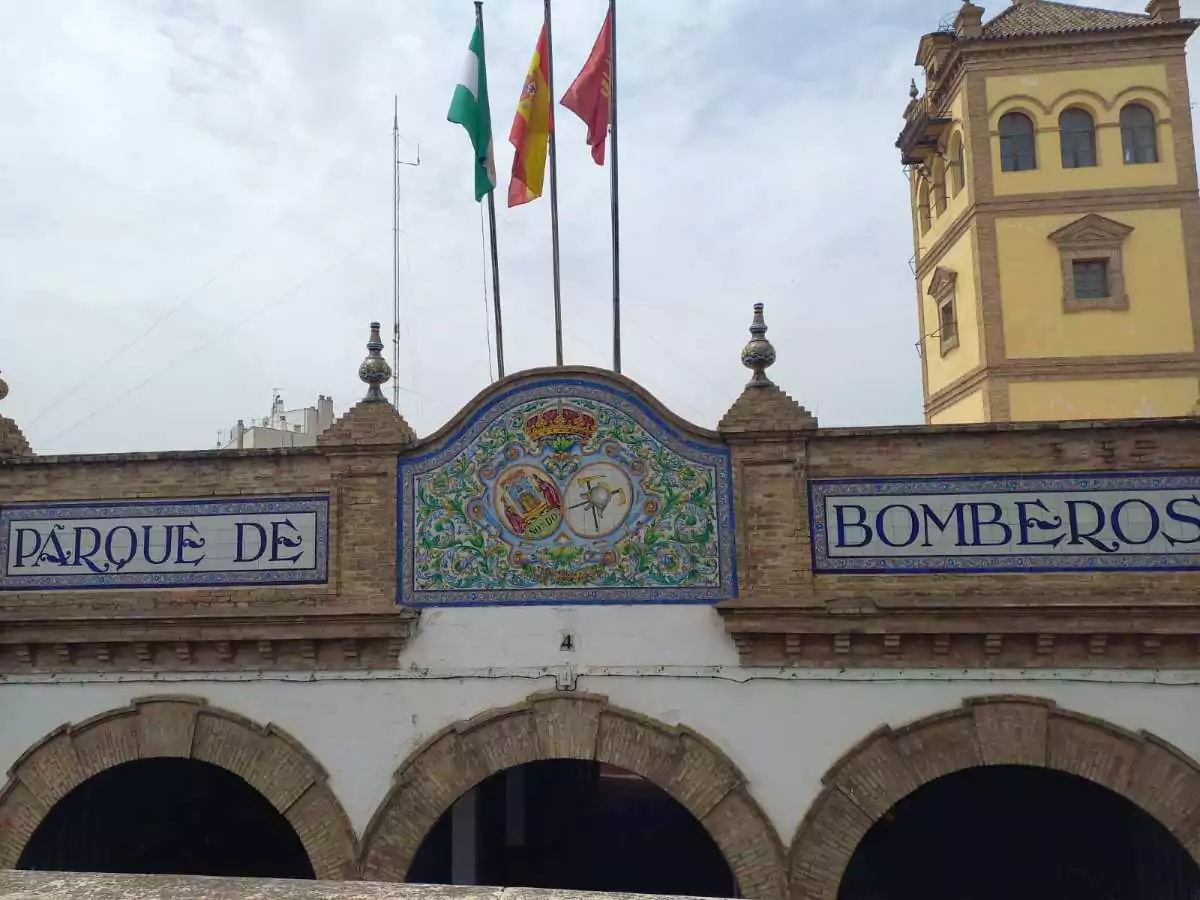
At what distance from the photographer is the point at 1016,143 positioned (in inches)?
758

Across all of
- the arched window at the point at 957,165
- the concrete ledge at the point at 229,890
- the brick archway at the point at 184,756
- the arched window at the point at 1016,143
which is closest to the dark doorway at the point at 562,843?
the brick archway at the point at 184,756

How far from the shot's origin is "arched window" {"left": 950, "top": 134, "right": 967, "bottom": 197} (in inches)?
789

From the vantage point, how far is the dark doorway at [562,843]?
9375 millimetres

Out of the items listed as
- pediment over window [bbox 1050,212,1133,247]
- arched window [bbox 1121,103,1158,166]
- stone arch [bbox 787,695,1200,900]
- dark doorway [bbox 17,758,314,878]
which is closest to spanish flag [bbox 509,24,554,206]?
stone arch [bbox 787,695,1200,900]

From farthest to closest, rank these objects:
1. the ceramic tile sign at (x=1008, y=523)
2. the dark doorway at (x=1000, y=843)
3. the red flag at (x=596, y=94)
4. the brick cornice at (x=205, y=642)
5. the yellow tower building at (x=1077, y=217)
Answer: the yellow tower building at (x=1077, y=217)
the red flag at (x=596, y=94)
the dark doorway at (x=1000, y=843)
the brick cornice at (x=205, y=642)
the ceramic tile sign at (x=1008, y=523)

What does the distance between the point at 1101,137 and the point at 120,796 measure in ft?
64.5

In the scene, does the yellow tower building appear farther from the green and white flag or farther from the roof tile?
the green and white flag

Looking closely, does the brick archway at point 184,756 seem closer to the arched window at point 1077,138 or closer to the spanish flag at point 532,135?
the spanish flag at point 532,135

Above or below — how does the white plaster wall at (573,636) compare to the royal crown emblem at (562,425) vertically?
below

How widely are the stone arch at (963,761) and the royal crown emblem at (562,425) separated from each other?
3.36 metres

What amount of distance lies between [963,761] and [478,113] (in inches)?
336

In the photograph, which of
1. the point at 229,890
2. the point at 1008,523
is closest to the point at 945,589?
the point at 1008,523

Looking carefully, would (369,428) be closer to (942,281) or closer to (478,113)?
(478,113)

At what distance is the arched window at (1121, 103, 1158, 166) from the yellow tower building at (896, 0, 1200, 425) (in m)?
0.03
